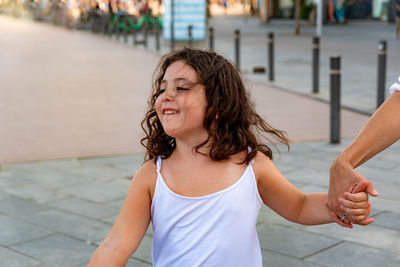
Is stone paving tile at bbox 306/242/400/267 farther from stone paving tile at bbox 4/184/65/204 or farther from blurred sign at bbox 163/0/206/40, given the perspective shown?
blurred sign at bbox 163/0/206/40

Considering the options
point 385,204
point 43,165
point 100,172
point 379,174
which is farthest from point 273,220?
point 43,165

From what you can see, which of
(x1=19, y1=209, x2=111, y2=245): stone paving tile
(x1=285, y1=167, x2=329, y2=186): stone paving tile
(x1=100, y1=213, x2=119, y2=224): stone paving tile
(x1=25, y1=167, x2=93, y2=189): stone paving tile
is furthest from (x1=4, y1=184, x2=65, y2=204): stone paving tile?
(x1=285, y1=167, x2=329, y2=186): stone paving tile

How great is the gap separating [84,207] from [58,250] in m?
0.92

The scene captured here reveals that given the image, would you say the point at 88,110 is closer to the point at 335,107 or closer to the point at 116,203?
the point at 335,107

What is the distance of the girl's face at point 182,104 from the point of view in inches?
83.2

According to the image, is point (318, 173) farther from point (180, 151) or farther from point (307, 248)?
point (180, 151)

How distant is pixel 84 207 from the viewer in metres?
4.91

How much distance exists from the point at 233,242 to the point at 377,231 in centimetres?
234

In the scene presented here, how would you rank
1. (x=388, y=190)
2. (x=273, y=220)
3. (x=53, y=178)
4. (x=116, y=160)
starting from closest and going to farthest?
(x=273, y=220) < (x=388, y=190) < (x=53, y=178) < (x=116, y=160)

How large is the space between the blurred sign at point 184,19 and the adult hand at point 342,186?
2134cm

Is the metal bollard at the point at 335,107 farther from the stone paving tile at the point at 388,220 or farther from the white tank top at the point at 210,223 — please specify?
the white tank top at the point at 210,223

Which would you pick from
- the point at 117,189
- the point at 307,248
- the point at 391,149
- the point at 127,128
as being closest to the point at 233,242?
the point at 307,248

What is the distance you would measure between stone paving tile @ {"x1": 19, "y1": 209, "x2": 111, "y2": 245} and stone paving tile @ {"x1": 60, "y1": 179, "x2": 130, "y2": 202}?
45 cm

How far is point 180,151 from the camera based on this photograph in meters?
2.21
